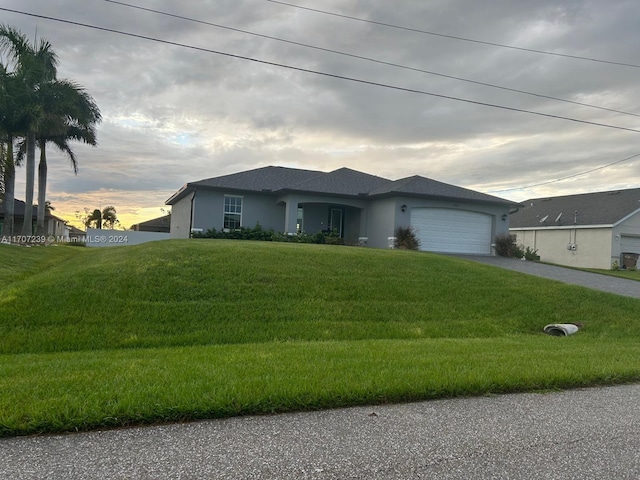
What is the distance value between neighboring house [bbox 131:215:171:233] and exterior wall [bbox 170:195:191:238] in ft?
80.2

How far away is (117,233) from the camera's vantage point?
36844mm

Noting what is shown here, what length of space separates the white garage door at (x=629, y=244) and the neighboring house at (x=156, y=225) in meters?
43.8

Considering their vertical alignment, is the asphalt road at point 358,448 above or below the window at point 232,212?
Answer: below

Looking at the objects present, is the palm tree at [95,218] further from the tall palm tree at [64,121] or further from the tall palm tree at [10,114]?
the tall palm tree at [10,114]

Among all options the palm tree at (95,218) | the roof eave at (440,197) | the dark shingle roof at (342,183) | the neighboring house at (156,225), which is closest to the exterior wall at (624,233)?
the roof eave at (440,197)

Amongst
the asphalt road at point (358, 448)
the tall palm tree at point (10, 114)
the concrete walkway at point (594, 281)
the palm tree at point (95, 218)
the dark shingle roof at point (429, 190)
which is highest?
the tall palm tree at point (10, 114)

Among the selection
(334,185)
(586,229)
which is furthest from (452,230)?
(586,229)

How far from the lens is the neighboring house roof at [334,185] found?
21.5 meters

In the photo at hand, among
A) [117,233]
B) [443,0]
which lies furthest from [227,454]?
[117,233]

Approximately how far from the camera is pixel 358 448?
3486mm

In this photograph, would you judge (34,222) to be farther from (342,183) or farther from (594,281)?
(594,281)

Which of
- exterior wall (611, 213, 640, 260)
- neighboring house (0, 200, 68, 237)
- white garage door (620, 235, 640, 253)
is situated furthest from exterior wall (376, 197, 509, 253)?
neighboring house (0, 200, 68, 237)

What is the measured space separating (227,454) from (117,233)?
36976mm

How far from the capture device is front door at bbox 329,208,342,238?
24203 mm
